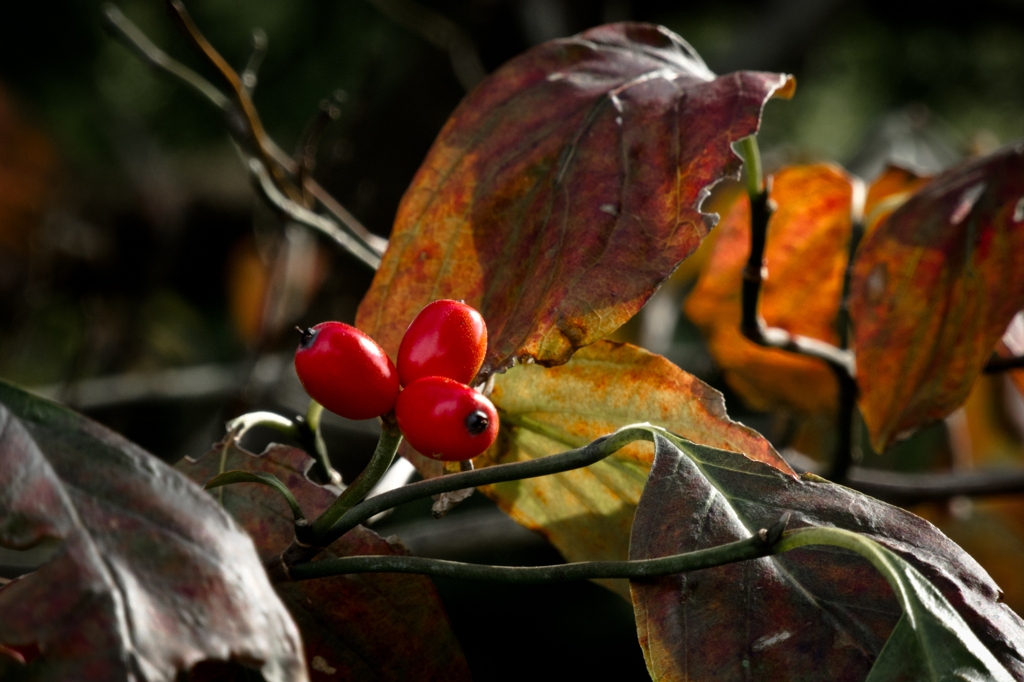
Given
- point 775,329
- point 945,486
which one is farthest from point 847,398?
point 945,486

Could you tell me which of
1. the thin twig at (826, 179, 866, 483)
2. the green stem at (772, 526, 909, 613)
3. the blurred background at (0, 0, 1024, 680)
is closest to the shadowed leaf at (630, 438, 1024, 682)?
the green stem at (772, 526, 909, 613)

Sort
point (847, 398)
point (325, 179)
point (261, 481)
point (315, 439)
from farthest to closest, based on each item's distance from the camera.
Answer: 1. point (325, 179)
2. point (847, 398)
3. point (315, 439)
4. point (261, 481)

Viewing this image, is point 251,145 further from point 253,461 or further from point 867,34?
point 867,34

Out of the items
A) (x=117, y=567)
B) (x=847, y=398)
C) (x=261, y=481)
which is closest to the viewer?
(x=117, y=567)

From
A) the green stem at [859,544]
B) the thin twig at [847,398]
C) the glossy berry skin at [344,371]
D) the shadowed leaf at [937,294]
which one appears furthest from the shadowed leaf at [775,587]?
the thin twig at [847,398]

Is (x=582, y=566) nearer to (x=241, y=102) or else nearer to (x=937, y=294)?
(x=937, y=294)

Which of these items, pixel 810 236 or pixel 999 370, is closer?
pixel 999 370

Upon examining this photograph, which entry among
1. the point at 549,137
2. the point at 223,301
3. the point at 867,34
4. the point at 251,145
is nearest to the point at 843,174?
the point at 549,137

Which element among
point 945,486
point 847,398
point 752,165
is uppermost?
point 752,165
